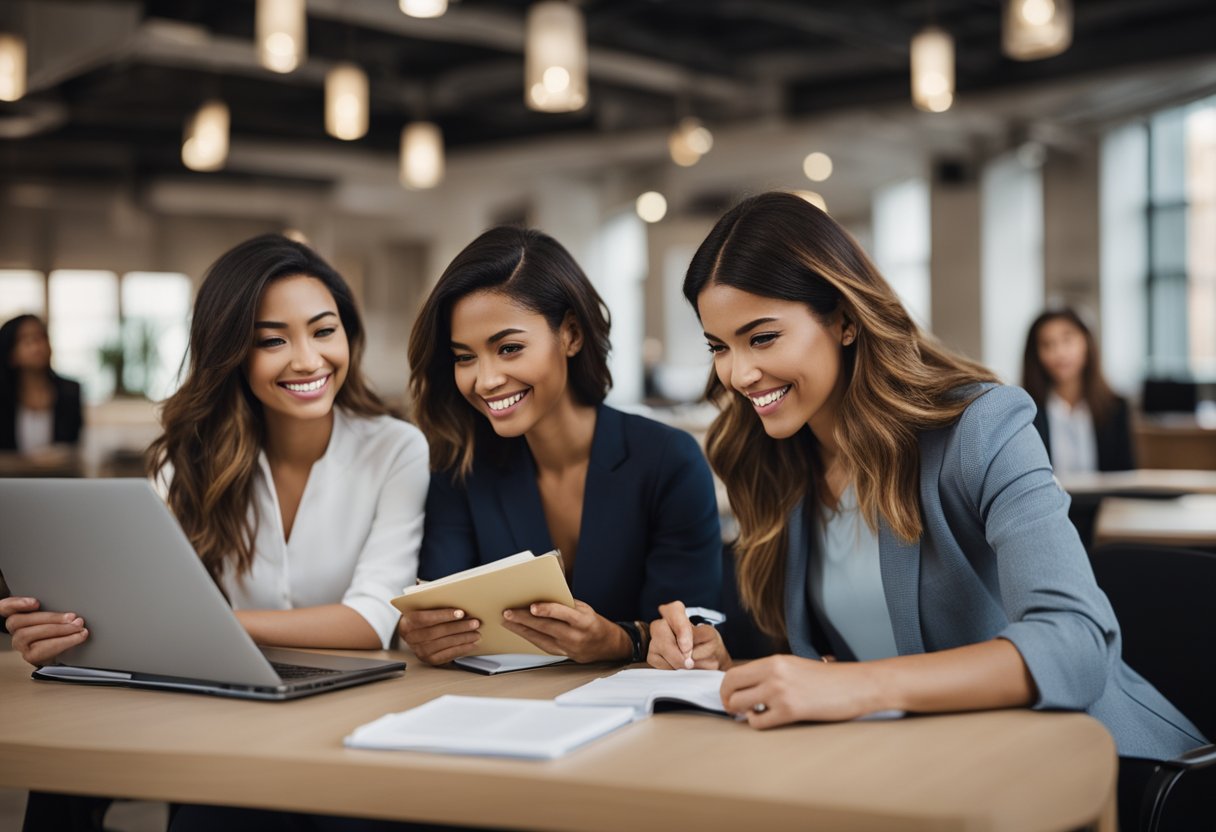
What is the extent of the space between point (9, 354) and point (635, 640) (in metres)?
5.75

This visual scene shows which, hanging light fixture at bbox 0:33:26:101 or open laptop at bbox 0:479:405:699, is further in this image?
hanging light fixture at bbox 0:33:26:101

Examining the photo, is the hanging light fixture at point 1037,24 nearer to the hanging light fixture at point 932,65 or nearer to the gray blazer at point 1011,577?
the hanging light fixture at point 932,65

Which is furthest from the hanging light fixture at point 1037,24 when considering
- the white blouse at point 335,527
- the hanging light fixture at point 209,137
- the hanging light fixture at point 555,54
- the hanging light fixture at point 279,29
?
the hanging light fixture at point 209,137

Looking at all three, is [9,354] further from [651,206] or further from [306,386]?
[651,206]

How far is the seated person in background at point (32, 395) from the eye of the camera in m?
6.48

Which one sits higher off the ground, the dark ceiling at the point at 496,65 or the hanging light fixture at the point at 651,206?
the dark ceiling at the point at 496,65

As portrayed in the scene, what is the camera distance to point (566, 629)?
65.4 inches

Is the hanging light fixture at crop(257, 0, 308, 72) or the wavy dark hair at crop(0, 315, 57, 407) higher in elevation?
the hanging light fixture at crop(257, 0, 308, 72)

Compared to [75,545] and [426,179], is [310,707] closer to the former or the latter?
[75,545]

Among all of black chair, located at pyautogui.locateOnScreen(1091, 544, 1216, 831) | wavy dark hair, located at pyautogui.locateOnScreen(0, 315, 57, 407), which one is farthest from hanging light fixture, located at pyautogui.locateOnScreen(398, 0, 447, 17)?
wavy dark hair, located at pyautogui.locateOnScreen(0, 315, 57, 407)

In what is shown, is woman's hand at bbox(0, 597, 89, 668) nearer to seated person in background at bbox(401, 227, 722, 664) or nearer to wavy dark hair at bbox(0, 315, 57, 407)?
seated person in background at bbox(401, 227, 722, 664)

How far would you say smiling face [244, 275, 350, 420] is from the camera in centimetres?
223

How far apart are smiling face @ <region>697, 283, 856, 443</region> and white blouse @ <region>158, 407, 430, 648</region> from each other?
0.76 m

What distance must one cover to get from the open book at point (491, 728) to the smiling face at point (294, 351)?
3.24 ft
